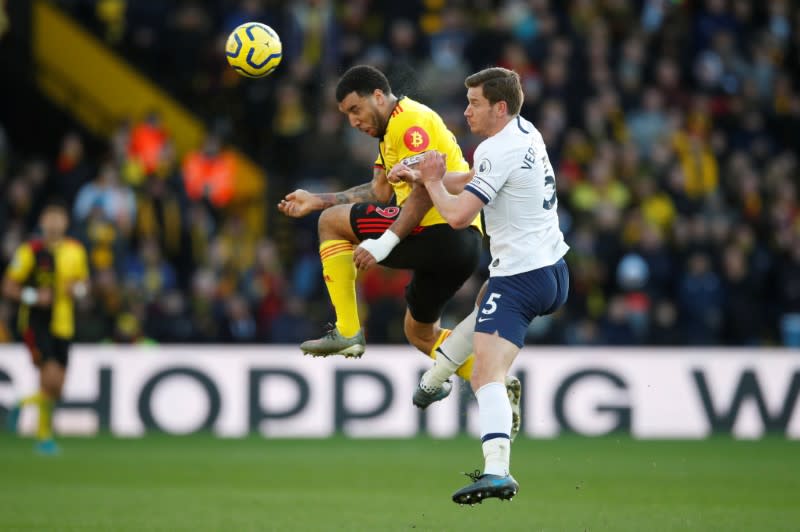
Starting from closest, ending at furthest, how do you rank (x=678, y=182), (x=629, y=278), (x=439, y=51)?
1. (x=629, y=278)
2. (x=678, y=182)
3. (x=439, y=51)

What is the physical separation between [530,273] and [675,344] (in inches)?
396

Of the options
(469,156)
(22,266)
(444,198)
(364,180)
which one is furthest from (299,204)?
(469,156)

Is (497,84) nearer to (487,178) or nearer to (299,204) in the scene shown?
(487,178)

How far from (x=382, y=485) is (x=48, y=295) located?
14.4 ft

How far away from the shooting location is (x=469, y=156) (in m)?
18.8

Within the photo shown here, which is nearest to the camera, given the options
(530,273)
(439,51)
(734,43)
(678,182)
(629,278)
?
(530,273)

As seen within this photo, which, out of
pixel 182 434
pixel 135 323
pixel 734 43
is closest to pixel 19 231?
pixel 135 323

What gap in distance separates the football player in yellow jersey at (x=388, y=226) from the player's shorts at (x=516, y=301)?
1.67ft

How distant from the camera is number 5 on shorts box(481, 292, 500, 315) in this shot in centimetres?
858

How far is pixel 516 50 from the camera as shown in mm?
20625

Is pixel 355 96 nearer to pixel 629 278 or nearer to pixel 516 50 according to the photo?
pixel 629 278

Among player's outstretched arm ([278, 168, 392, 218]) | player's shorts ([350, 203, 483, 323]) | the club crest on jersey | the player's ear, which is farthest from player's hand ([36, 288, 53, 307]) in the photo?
the player's ear

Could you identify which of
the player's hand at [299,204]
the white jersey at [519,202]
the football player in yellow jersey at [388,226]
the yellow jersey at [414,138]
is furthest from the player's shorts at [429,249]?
the white jersey at [519,202]

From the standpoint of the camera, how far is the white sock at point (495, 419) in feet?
27.6
